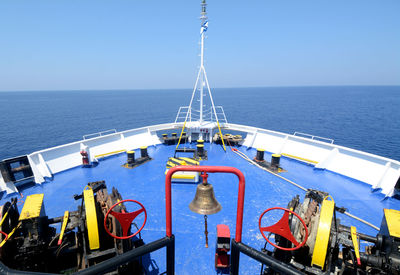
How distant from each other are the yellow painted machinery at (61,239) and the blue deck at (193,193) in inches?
74.4

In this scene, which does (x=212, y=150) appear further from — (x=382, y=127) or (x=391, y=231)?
(x=382, y=127)

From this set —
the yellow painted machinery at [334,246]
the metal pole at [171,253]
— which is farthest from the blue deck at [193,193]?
the metal pole at [171,253]

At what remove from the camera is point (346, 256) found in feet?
Answer: 16.3

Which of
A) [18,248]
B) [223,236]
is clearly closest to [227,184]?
[223,236]

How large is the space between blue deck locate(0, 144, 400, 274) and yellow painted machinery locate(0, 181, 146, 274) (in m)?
1.89

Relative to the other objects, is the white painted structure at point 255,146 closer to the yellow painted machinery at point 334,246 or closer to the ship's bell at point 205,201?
the yellow painted machinery at point 334,246

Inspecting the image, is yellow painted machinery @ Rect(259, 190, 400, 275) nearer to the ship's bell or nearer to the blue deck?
the ship's bell

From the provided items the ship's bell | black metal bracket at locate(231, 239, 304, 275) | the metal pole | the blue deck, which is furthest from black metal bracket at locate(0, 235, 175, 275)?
the blue deck

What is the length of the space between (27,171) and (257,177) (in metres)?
12.4

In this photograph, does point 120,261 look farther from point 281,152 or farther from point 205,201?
point 281,152

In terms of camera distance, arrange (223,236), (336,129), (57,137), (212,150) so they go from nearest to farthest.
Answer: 1. (223,236)
2. (212,150)
3. (57,137)
4. (336,129)

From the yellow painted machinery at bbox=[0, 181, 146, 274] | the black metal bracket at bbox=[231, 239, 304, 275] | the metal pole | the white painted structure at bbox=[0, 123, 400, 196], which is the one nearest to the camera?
the black metal bracket at bbox=[231, 239, 304, 275]

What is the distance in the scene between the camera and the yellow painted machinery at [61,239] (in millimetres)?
4199

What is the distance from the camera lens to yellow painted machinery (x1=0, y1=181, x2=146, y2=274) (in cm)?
420
